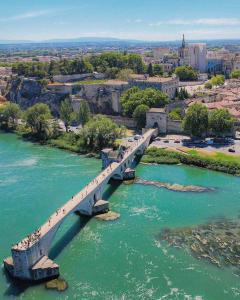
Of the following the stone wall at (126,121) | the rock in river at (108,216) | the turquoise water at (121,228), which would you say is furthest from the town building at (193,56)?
the rock in river at (108,216)

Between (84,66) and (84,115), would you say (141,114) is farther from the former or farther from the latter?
(84,66)

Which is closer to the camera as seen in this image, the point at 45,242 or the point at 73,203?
the point at 45,242

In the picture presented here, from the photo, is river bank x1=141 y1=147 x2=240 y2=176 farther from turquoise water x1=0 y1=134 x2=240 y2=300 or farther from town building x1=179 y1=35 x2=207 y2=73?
town building x1=179 y1=35 x2=207 y2=73

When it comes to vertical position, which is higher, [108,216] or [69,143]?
[69,143]

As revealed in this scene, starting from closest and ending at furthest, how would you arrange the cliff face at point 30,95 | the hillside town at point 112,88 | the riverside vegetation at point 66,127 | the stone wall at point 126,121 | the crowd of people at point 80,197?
the crowd of people at point 80,197
the riverside vegetation at point 66,127
the stone wall at point 126,121
the hillside town at point 112,88
the cliff face at point 30,95

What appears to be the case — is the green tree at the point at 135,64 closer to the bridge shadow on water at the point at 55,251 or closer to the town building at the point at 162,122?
the town building at the point at 162,122

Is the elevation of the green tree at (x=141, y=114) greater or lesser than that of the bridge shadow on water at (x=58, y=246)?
greater

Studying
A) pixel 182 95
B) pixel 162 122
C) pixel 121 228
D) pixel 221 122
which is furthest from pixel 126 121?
pixel 121 228
